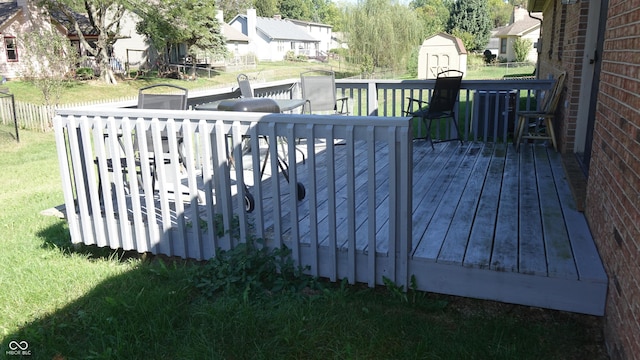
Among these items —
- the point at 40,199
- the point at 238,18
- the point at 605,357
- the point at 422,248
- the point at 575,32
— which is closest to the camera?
the point at 605,357

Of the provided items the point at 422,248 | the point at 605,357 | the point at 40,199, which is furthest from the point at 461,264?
the point at 40,199

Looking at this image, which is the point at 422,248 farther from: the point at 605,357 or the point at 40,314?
the point at 40,314

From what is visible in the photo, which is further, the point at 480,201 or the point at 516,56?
the point at 516,56

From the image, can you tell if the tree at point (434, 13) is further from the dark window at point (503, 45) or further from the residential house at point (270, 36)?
the residential house at point (270, 36)

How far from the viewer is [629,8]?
90.1 inches

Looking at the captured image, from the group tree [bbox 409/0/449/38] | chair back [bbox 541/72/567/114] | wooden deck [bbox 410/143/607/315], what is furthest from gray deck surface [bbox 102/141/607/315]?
tree [bbox 409/0/449/38]

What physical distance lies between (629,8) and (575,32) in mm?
2853

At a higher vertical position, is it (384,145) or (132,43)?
(132,43)

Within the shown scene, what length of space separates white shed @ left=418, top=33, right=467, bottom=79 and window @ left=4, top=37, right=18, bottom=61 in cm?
2158

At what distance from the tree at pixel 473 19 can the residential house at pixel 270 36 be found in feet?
53.9

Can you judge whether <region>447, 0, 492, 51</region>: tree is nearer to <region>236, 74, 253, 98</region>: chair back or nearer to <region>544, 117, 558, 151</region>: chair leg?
<region>544, 117, 558, 151</region>: chair leg

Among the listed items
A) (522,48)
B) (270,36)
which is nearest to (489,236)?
(522,48)

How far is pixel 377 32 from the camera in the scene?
29.7 m

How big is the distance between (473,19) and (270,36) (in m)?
18.9
